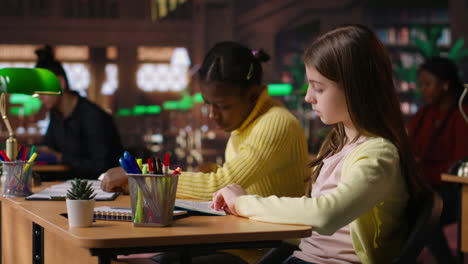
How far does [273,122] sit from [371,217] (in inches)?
26.4

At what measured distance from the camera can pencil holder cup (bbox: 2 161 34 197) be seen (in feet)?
6.97

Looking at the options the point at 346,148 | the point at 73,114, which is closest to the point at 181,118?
the point at 73,114

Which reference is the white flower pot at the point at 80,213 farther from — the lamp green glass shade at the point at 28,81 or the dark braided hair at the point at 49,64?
the dark braided hair at the point at 49,64

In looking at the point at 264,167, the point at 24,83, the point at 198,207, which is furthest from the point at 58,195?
the point at 264,167

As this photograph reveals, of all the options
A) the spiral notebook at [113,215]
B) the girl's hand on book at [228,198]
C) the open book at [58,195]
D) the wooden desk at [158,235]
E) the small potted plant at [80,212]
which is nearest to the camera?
the wooden desk at [158,235]

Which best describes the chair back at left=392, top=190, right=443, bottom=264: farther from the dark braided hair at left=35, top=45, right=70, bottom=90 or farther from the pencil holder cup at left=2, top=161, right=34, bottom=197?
the dark braided hair at left=35, top=45, right=70, bottom=90

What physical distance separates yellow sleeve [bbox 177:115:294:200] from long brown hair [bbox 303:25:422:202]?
51cm

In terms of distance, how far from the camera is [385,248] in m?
1.61

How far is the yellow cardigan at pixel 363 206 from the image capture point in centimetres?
147

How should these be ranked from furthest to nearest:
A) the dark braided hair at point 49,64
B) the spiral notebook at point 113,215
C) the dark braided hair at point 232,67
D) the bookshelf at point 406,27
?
1. the bookshelf at point 406,27
2. the dark braided hair at point 49,64
3. the dark braided hair at point 232,67
4. the spiral notebook at point 113,215

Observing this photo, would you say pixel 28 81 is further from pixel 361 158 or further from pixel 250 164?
pixel 361 158

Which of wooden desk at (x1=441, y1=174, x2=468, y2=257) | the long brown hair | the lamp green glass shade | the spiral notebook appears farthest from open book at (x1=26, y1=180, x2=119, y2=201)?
wooden desk at (x1=441, y1=174, x2=468, y2=257)

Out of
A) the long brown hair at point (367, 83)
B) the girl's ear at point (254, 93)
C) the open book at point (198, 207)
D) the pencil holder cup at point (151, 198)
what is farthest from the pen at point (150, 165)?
the girl's ear at point (254, 93)

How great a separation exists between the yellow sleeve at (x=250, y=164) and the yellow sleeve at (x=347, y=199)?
458 millimetres
